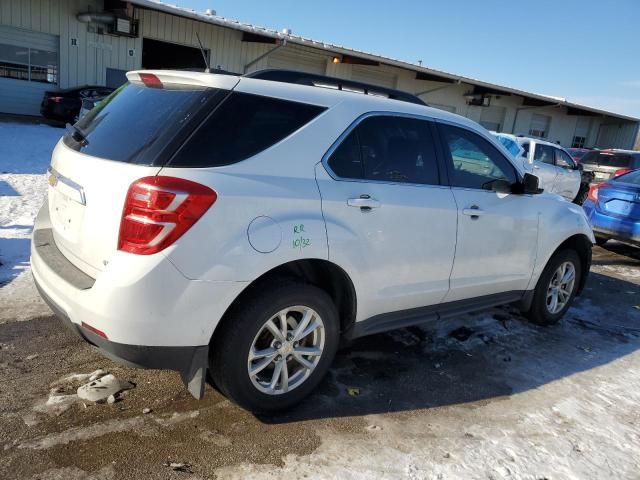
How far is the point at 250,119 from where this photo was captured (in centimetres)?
270

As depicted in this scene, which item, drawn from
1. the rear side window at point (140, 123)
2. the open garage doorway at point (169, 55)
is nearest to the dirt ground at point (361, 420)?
the rear side window at point (140, 123)

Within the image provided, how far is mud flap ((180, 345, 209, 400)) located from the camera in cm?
255

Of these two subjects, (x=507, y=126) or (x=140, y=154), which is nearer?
(x=140, y=154)

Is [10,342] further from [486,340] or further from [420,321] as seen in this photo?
[486,340]

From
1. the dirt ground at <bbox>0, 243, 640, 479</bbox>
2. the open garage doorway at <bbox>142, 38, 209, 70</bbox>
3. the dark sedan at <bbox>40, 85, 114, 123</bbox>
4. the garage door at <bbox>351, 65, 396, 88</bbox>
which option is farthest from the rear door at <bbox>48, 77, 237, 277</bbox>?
the garage door at <bbox>351, 65, 396, 88</bbox>

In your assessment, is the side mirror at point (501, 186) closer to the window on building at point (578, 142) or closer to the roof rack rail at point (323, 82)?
Answer: the roof rack rail at point (323, 82)

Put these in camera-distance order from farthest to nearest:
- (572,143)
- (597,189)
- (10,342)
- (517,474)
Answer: (572,143), (597,189), (10,342), (517,474)

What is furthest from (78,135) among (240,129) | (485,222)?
(485,222)

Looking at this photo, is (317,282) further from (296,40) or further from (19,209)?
(296,40)

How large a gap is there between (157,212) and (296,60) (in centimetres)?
1980

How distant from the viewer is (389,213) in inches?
124

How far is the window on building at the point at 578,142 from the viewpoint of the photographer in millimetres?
34719

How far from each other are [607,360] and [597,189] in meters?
4.78

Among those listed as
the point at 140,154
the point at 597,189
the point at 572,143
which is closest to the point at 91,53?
the point at 597,189
